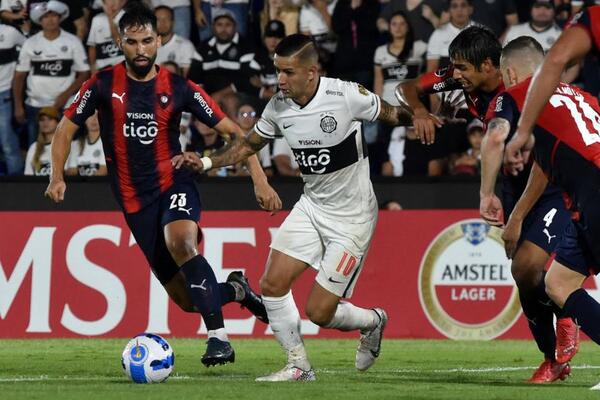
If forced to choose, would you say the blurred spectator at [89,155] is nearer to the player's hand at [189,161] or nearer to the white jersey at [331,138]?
the white jersey at [331,138]

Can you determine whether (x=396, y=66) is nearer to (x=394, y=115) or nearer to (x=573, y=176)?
(x=394, y=115)

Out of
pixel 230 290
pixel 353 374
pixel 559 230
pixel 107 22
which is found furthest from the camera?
pixel 107 22

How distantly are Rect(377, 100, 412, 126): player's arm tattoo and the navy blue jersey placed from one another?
148 cm

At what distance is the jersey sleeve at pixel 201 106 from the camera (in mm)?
10258

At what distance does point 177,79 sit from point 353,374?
8.46ft

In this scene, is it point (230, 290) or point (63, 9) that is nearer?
point (230, 290)

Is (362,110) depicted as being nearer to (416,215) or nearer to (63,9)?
(416,215)

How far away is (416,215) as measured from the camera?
14.2 metres

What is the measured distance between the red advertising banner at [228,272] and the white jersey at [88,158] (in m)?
1.13

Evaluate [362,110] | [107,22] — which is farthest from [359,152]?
[107,22]

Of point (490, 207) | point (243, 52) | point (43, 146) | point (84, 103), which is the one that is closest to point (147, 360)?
point (84, 103)

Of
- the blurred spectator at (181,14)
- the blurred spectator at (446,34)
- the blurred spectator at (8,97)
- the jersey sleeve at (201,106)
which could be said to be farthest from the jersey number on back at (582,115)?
the blurred spectator at (181,14)

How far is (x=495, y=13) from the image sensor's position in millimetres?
16156

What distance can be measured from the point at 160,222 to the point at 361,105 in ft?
6.51
